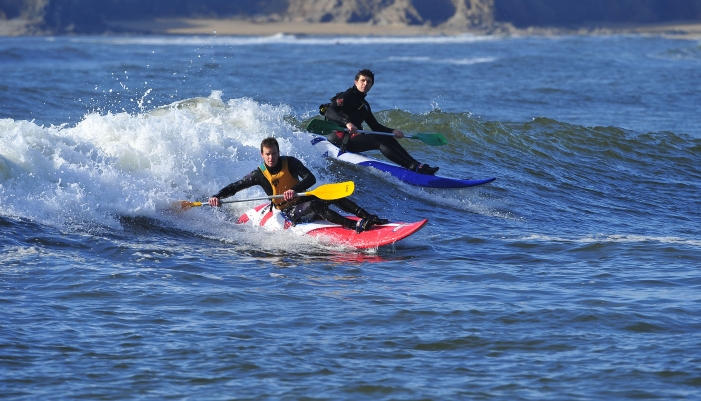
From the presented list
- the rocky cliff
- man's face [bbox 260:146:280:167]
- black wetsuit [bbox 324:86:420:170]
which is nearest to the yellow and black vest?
man's face [bbox 260:146:280:167]

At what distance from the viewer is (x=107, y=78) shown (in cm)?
2770

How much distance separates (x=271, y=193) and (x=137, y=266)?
5.87 feet

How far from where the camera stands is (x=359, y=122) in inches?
479

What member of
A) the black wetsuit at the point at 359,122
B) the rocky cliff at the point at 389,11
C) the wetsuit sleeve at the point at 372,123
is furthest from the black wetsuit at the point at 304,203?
the rocky cliff at the point at 389,11

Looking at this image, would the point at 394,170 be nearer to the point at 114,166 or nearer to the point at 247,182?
the point at 247,182

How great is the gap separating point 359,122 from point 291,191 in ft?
12.0

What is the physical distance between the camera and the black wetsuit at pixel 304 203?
348 inches

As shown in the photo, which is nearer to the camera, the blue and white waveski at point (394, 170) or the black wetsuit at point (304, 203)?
the black wetsuit at point (304, 203)

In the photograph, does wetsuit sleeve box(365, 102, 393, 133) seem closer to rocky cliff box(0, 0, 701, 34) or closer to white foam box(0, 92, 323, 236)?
white foam box(0, 92, 323, 236)

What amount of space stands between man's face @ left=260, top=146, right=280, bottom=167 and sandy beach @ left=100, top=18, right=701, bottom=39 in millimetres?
55612

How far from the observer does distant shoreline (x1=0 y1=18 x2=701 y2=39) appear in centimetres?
6347

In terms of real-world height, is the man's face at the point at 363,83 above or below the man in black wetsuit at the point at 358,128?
above

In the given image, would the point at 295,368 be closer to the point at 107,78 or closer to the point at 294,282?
the point at 294,282

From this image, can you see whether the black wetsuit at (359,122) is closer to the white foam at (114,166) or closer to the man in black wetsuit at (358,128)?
the man in black wetsuit at (358,128)
